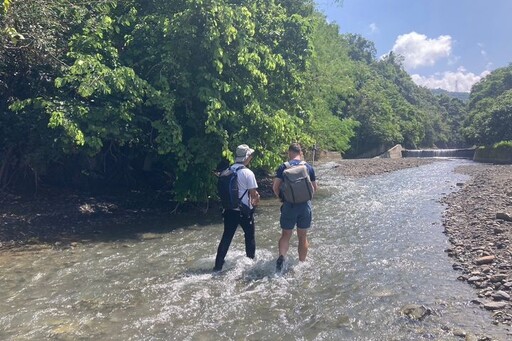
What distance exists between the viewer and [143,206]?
608 inches

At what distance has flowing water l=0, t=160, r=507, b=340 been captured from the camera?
5602 millimetres

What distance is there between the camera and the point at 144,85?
12.2 metres

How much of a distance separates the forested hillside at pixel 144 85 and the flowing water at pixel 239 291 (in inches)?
126

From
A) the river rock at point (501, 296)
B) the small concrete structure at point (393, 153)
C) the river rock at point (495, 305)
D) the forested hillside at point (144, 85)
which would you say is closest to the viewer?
the river rock at point (495, 305)

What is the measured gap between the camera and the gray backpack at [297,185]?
7.89 m

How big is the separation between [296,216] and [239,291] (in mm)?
1905

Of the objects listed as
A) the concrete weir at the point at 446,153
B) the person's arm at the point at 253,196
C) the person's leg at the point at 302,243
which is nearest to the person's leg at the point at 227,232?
the person's arm at the point at 253,196

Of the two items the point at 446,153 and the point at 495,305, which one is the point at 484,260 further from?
the point at 446,153

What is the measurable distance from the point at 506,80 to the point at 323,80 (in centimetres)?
7534

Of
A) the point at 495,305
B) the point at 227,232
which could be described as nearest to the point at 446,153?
the point at 227,232

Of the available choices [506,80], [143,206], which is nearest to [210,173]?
[143,206]

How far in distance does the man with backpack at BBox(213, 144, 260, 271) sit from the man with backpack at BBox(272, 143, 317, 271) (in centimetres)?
50

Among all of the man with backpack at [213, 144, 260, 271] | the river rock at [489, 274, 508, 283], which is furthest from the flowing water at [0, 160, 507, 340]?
the man with backpack at [213, 144, 260, 271]

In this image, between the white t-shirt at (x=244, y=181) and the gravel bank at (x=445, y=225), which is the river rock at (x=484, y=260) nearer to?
the gravel bank at (x=445, y=225)
